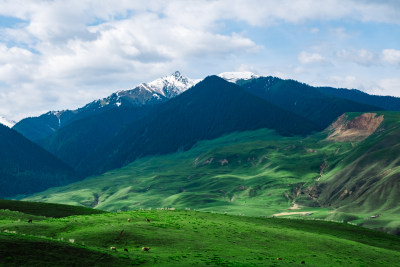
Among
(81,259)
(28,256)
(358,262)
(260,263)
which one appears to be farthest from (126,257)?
(358,262)

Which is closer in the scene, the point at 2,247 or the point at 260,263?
the point at 2,247

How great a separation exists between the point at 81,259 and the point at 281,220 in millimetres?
87044

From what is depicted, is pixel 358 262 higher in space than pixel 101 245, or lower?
lower

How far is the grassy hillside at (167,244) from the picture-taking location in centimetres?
5709

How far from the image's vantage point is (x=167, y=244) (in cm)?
7662

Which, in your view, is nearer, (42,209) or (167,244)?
(167,244)

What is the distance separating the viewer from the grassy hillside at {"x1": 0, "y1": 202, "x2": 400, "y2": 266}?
5709cm

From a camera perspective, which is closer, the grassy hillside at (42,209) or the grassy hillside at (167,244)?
the grassy hillside at (167,244)

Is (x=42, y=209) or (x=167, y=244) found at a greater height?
(x=42, y=209)

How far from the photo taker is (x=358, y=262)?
84812 millimetres

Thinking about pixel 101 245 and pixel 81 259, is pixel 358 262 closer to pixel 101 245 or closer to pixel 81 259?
pixel 101 245

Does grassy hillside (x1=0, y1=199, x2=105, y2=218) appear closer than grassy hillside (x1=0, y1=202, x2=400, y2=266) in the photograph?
No

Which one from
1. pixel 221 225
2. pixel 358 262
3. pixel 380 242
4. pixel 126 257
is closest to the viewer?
pixel 126 257

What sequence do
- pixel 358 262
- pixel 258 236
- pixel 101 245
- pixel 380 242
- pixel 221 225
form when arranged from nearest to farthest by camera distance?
1. pixel 101 245
2. pixel 358 262
3. pixel 258 236
4. pixel 221 225
5. pixel 380 242
